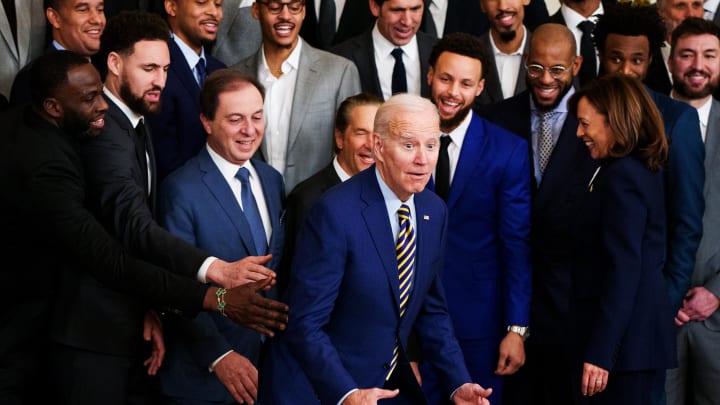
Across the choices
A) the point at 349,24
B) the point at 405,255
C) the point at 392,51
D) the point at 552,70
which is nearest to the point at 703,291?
the point at 552,70

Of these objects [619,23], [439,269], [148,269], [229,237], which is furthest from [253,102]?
[619,23]

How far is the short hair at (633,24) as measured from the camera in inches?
193

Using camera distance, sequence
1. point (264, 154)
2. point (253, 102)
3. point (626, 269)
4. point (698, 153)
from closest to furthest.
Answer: point (626, 269)
point (253, 102)
point (698, 153)
point (264, 154)

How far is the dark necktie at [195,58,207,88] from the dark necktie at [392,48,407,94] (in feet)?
3.02

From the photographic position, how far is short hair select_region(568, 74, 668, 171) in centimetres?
386

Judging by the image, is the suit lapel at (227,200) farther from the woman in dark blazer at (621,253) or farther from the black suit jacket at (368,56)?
the black suit jacket at (368,56)

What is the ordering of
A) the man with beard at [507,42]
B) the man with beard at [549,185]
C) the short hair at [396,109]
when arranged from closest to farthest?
the short hair at [396,109]
the man with beard at [549,185]
the man with beard at [507,42]

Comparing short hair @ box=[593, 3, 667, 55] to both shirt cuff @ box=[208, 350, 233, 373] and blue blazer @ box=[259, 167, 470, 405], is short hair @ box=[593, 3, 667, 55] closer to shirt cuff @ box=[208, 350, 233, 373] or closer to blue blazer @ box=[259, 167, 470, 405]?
blue blazer @ box=[259, 167, 470, 405]

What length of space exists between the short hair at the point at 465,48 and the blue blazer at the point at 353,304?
117 centimetres

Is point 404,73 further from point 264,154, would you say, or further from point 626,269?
point 626,269

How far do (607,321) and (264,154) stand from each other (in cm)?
181

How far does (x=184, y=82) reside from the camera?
4656 millimetres

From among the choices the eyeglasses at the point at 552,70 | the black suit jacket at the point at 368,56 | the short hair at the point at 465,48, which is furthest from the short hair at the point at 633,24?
the black suit jacket at the point at 368,56

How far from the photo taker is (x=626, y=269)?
3779mm
